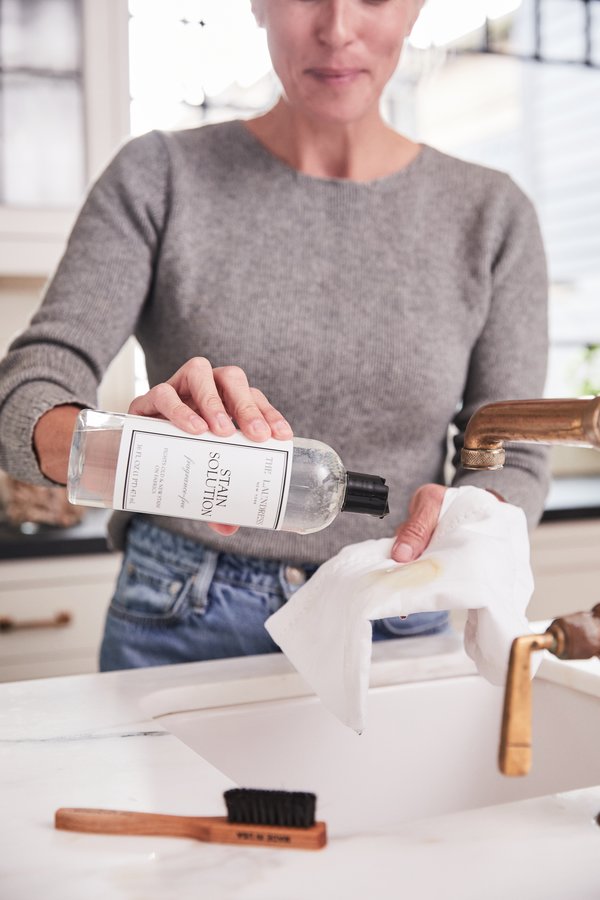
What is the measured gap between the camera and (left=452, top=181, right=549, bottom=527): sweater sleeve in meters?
1.08

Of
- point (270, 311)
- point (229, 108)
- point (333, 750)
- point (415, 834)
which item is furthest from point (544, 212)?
point (415, 834)

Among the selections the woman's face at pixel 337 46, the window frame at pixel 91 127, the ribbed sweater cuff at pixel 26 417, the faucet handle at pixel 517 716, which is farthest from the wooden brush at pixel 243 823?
the window frame at pixel 91 127

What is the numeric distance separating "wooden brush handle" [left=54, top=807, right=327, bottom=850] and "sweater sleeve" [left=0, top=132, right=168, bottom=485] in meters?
0.40

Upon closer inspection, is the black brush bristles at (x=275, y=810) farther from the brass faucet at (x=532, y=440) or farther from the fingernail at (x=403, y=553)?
the fingernail at (x=403, y=553)

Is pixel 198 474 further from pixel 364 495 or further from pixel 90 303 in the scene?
pixel 90 303

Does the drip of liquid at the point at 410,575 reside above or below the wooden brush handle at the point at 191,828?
above

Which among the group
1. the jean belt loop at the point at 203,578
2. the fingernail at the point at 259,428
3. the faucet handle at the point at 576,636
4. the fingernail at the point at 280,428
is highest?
the fingernail at the point at 259,428

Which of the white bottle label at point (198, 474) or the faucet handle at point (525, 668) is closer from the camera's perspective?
the faucet handle at point (525, 668)

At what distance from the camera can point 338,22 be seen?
0.93 meters

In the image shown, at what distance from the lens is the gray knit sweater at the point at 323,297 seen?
1001 mm

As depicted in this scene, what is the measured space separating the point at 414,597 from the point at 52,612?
1.35 metres

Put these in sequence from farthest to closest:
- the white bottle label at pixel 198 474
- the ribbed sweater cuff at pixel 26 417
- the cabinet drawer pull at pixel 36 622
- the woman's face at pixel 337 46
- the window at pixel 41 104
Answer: the window at pixel 41 104 < the cabinet drawer pull at pixel 36 622 < the woman's face at pixel 337 46 < the ribbed sweater cuff at pixel 26 417 < the white bottle label at pixel 198 474

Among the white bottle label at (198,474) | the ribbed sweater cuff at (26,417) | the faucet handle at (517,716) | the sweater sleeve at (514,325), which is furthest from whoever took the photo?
the sweater sleeve at (514,325)

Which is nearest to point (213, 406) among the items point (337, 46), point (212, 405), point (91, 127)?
point (212, 405)
